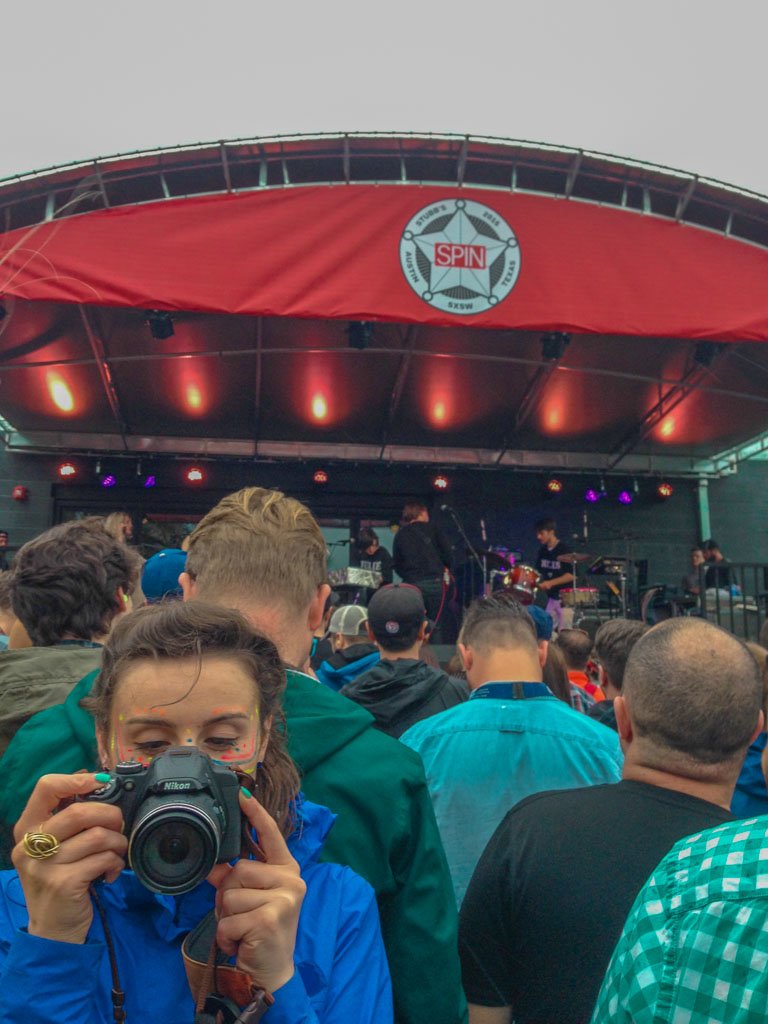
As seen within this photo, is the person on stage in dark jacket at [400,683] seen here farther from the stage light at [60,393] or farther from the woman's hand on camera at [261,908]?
the stage light at [60,393]

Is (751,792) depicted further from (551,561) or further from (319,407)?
(551,561)

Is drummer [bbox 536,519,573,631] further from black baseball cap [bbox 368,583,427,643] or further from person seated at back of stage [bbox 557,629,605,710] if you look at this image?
black baseball cap [bbox 368,583,427,643]

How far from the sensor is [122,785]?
949 millimetres

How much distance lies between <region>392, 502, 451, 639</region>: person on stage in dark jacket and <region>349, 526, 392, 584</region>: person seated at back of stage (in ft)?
4.18

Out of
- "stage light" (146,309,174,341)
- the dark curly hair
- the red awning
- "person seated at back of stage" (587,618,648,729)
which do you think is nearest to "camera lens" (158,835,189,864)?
the dark curly hair

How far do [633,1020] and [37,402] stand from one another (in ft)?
32.0

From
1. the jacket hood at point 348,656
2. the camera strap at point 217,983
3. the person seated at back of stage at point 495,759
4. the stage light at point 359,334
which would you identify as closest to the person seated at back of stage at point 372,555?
the stage light at point 359,334

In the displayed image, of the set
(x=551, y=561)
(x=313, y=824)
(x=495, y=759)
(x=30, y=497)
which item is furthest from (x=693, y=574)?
(x=313, y=824)

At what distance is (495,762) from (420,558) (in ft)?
21.0

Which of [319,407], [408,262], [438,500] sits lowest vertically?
[438,500]

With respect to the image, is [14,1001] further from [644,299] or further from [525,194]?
[525,194]

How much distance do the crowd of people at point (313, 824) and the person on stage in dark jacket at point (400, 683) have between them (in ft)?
1.65

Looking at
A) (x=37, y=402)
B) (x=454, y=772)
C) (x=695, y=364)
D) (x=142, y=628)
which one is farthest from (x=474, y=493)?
(x=142, y=628)

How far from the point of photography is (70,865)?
36.5 inches
